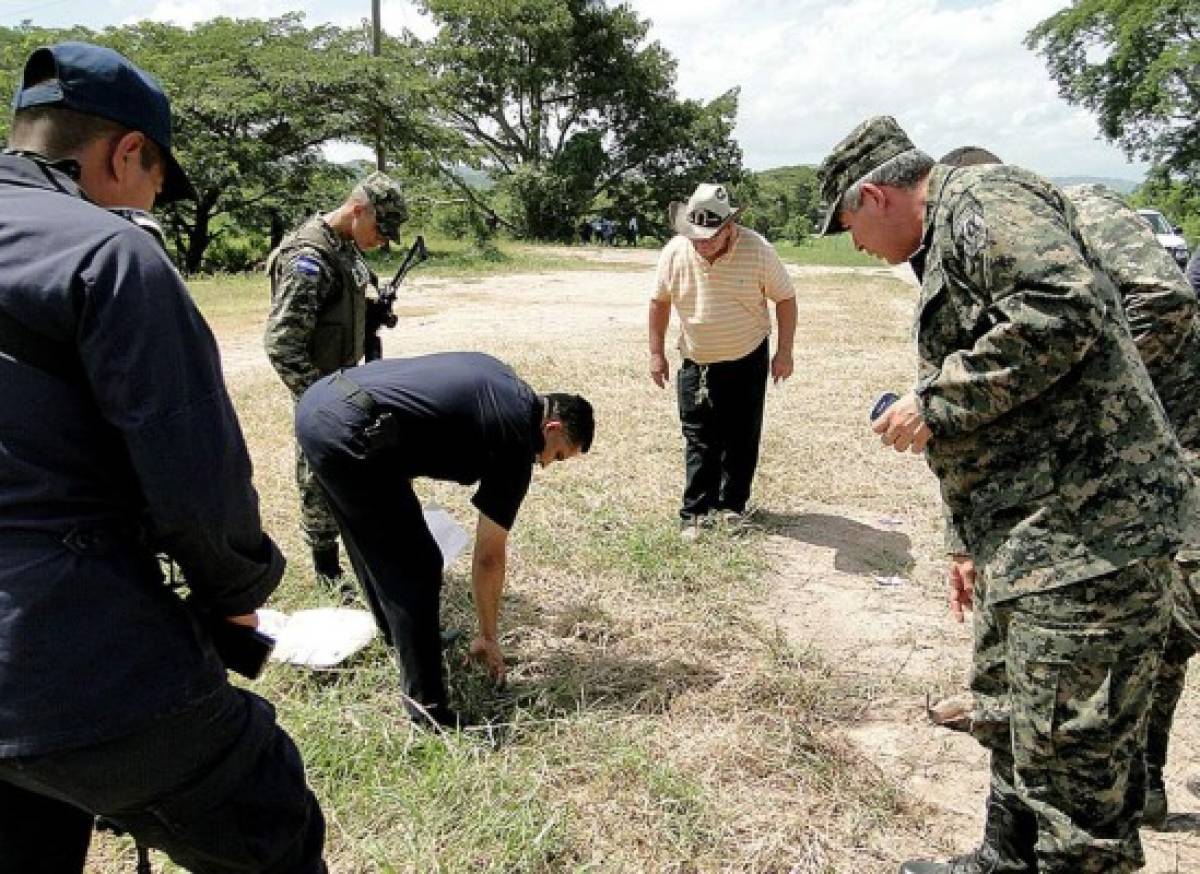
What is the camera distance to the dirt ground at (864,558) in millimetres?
2705

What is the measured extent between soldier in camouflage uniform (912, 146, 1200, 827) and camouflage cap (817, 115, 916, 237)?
0.52 ft

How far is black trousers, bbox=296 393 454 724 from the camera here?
260 cm

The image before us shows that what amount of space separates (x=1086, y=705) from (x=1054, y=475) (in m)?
0.46

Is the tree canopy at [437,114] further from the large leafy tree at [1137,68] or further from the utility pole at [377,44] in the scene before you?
the large leafy tree at [1137,68]

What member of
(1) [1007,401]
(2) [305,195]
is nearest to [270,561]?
(1) [1007,401]

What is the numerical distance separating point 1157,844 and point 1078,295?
5.53 ft

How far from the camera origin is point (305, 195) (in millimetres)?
20844

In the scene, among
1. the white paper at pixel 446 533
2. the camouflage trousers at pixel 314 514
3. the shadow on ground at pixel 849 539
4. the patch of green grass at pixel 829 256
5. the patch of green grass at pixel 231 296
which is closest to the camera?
the white paper at pixel 446 533

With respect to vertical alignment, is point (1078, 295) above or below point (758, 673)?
above

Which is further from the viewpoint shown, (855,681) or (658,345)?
(658,345)

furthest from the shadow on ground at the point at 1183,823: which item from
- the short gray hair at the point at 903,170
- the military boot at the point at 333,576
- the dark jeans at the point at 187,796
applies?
the military boot at the point at 333,576

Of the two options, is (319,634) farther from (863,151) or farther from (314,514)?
(863,151)

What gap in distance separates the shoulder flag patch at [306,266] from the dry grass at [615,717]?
130cm

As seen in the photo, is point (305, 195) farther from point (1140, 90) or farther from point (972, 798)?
point (1140, 90)
